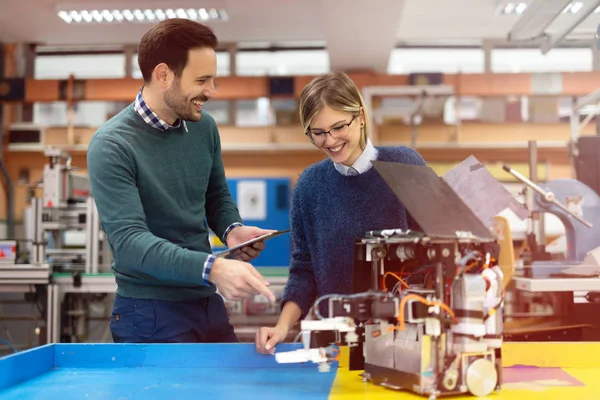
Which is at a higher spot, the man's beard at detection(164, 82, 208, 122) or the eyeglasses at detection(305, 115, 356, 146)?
the man's beard at detection(164, 82, 208, 122)

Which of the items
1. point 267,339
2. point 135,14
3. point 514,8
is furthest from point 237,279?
point 514,8

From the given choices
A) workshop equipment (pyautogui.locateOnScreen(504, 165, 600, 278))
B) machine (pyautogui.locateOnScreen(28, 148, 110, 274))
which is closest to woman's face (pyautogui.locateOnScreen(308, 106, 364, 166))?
workshop equipment (pyautogui.locateOnScreen(504, 165, 600, 278))

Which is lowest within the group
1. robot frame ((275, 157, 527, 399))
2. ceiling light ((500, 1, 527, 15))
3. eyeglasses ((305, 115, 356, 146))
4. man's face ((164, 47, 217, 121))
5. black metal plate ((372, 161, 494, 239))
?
robot frame ((275, 157, 527, 399))

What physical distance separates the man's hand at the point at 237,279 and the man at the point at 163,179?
0.75 feet

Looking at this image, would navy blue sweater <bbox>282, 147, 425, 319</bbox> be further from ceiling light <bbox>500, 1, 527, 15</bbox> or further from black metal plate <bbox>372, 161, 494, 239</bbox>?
ceiling light <bbox>500, 1, 527, 15</bbox>

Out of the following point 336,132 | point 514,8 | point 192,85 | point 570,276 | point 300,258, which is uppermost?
point 514,8

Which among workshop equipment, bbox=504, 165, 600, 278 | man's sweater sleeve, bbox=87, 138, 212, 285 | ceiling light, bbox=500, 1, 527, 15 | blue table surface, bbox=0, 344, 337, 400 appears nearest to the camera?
blue table surface, bbox=0, 344, 337, 400

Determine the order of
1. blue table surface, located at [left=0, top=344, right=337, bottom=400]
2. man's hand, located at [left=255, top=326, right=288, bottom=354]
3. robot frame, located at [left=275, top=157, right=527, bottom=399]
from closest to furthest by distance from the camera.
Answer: robot frame, located at [left=275, top=157, right=527, bottom=399], blue table surface, located at [left=0, top=344, right=337, bottom=400], man's hand, located at [left=255, top=326, right=288, bottom=354]

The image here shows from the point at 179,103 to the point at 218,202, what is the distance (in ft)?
1.26

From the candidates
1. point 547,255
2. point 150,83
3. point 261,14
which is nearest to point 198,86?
point 150,83

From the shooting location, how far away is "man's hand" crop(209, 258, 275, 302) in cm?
124

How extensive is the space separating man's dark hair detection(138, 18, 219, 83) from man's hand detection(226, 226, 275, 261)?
469 mm

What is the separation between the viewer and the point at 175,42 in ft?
5.29

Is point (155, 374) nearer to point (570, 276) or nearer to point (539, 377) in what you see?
point (539, 377)
